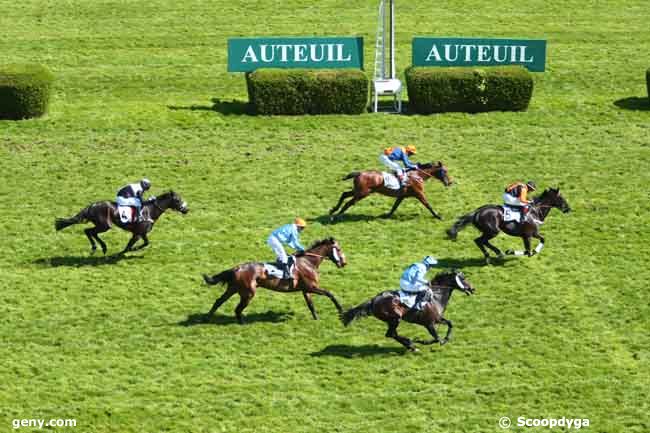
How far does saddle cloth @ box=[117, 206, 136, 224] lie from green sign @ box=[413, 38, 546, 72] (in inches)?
525

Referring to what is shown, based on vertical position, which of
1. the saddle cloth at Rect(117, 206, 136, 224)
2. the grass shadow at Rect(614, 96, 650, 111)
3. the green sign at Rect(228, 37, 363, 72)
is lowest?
the saddle cloth at Rect(117, 206, 136, 224)

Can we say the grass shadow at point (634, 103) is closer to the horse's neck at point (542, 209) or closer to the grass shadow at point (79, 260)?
the horse's neck at point (542, 209)

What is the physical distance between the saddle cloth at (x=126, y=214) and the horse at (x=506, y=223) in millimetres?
6585

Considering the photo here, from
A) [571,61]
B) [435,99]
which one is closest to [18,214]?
[435,99]

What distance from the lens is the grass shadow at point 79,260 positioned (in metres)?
27.6

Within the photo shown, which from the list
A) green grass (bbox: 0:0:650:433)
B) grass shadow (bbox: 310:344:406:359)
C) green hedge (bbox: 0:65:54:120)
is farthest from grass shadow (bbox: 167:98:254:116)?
grass shadow (bbox: 310:344:406:359)

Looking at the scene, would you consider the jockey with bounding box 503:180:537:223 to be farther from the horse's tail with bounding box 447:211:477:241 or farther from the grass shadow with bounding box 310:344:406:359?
the grass shadow with bounding box 310:344:406:359

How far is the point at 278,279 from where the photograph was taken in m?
24.1

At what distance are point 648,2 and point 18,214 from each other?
26349 millimetres

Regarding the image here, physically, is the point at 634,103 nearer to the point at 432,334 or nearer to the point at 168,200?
the point at 168,200

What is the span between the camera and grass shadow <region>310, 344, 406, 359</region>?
77.3 ft

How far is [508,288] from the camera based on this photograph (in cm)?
2653

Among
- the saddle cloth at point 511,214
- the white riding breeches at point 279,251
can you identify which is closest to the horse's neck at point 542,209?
the saddle cloth at point 511,214

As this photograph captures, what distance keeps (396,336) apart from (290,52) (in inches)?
627
